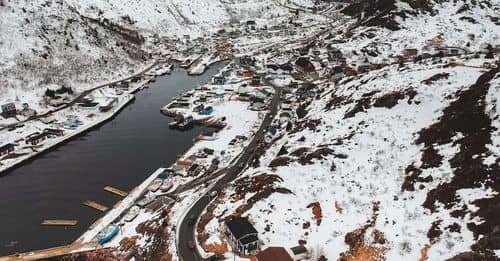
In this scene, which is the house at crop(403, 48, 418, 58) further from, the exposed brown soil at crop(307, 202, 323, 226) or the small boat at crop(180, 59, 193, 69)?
the exposed brown soil at crop(307, 202, 323, 226)

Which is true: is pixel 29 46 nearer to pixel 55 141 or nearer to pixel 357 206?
pixel 55 141

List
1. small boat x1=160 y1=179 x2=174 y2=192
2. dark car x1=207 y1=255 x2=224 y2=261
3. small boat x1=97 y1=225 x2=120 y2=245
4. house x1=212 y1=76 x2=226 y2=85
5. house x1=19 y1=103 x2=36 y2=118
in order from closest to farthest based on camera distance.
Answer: dark car x1=207 y1=255 x2=224 y2=261 < small boat x1=97 y1=225 x2=120 y2=245 < small boat x1=160 y1=179 x2=174 y2=192 < house x1=19 y1=103 x2=36 y2=118 < house x1=212 y1=76 x2=226 y2=85

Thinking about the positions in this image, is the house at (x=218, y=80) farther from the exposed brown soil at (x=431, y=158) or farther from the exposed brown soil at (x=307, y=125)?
the exposed brown soil at (x=431, y=158)

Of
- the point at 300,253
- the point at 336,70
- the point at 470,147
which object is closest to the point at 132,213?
the point at 300,253

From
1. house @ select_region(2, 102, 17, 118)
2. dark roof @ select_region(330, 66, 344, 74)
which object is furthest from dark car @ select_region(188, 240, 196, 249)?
dark roof @ select_region(330, 66, 344, 74)

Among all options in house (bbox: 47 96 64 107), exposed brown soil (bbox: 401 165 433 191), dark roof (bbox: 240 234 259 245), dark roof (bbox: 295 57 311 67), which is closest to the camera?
dark roof (bbox: 240 234 259 245)
